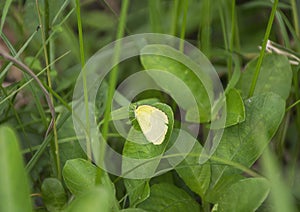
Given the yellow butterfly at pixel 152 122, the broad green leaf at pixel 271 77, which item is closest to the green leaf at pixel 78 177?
the yellow butterfly at pixel 152 122

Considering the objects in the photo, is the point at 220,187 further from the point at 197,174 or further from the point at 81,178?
the point at 81,178

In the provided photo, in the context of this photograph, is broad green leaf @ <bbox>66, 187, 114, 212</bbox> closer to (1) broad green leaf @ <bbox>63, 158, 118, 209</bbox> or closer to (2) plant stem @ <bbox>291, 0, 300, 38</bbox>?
(1) broad green leaf @ <bbox>63, 158, 118, 209</bbox>

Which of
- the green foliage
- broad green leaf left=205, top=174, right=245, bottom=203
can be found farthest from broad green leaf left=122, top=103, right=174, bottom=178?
broad green leaf left=205, top=174, right=245, bottom=203

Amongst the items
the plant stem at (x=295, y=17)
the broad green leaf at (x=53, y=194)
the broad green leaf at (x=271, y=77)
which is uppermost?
the plant stem at (x=295, y=17)

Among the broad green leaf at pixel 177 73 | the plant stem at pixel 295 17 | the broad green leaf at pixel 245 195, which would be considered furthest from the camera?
the plant stem at pixel 295 17

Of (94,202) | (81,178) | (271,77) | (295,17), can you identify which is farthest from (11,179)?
(295,17)

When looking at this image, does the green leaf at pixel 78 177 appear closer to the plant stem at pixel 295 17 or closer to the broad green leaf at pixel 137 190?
the broad green leaf at pixel 137 190
